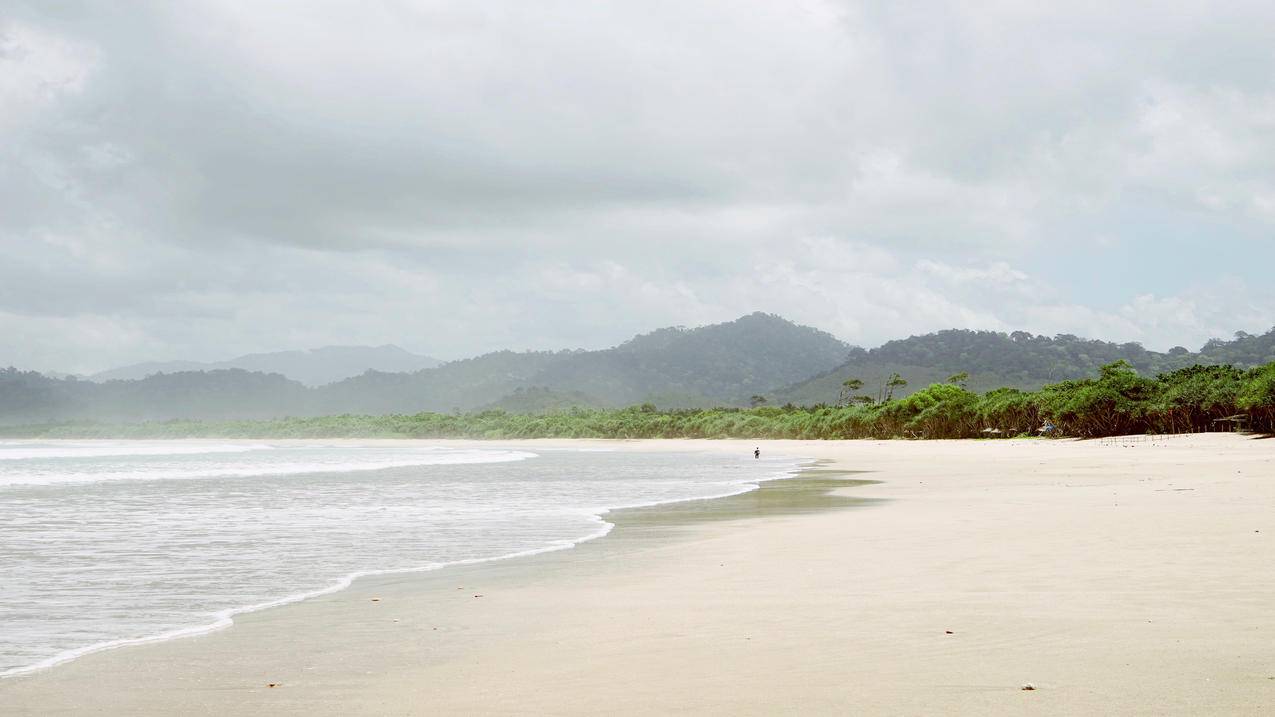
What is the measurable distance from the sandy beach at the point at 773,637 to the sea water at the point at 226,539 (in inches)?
34.8

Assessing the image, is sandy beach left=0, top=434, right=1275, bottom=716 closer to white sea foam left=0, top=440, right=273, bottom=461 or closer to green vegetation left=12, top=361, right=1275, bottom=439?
green vegetation left=12, top=361, right=1275, bottom=439

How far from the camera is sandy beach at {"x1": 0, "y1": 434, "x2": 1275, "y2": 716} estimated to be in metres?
5.74

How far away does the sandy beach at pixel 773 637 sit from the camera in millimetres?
5738

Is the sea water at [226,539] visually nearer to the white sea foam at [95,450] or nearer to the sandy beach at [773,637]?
the sandy beach at [773,637]

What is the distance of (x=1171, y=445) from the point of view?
169 feet

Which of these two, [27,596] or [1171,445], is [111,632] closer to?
[27,596]

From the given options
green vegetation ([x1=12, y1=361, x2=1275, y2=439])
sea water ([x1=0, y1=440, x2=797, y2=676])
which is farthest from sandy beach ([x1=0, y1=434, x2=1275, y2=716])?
green vegetation ([x1=12, y1=361, x2=1275, y2=439])

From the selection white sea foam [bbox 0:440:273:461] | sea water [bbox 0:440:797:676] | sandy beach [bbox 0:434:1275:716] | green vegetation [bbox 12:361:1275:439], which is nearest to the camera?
sandy beach [bbox 0:434:1275:716]

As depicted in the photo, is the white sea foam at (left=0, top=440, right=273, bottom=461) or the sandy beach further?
the white sea foam at (left=0, top=440, right=273, bottom=461)

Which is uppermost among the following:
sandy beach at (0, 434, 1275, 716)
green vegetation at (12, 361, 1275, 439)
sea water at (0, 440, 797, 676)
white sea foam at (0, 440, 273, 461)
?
green vegetation at (12, 361, 1275, 439)

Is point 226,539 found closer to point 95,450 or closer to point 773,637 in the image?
point 773,637

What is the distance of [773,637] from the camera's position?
7395mm

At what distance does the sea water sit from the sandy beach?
0.88 m

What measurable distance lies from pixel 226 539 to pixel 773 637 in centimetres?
1101
